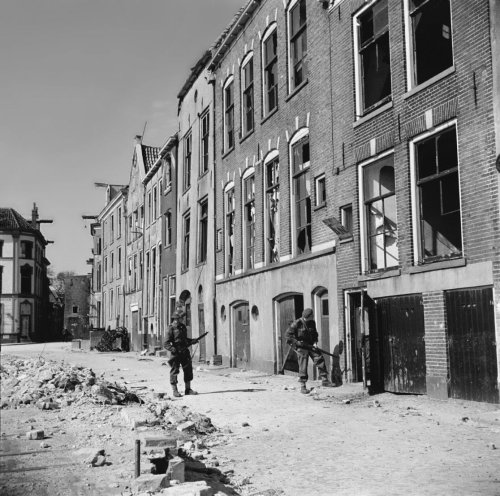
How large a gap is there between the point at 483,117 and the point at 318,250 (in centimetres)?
638

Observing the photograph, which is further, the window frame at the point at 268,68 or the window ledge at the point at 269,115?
the window frame at the point at 268,68

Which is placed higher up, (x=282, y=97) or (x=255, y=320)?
(x=282, y=97)

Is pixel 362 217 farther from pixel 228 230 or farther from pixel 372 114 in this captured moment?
pixel 228 230

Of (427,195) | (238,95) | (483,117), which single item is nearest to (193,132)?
(238,95)

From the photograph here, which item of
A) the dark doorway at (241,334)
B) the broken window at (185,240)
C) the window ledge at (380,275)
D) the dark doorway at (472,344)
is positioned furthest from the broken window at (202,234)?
the dark doorway at (472,344)

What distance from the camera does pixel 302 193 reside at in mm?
17969

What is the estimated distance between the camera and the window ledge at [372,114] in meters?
13.7

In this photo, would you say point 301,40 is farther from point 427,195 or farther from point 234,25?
point 427,195

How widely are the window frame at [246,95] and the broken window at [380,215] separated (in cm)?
786

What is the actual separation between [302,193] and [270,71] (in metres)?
4.90

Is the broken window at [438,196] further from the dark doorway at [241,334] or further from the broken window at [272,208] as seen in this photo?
the dark doorway at [241,334]

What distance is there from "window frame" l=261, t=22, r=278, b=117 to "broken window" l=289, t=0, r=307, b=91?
3.59 feet

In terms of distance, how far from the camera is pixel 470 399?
10.9 meters

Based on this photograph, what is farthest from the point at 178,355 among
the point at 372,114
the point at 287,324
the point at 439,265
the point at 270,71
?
the point at 270,71
